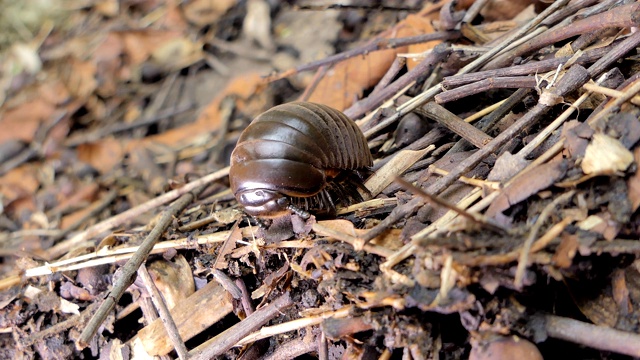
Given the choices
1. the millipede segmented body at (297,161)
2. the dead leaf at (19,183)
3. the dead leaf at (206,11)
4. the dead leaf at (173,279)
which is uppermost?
the dead leaf at (206,11)

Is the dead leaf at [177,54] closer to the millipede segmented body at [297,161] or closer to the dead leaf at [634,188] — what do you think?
the millipede segmented body at [297,161]

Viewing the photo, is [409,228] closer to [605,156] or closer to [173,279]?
[605,156]

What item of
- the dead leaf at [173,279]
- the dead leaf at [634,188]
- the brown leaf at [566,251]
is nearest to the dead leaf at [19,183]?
the dead leaf at [173,279]

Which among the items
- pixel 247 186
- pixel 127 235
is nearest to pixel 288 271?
pixel 247 186

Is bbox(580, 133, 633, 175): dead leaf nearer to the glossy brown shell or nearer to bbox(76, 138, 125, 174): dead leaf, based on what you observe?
the glossy brown shell

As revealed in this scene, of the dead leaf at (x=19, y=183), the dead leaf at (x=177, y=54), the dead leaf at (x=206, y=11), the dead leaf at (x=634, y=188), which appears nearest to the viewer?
the dead leaf at (x=634, y=188)

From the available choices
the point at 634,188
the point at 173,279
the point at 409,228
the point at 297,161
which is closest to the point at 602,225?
the point at 634,188

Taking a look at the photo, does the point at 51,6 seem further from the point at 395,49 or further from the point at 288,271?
the point at 288,271
